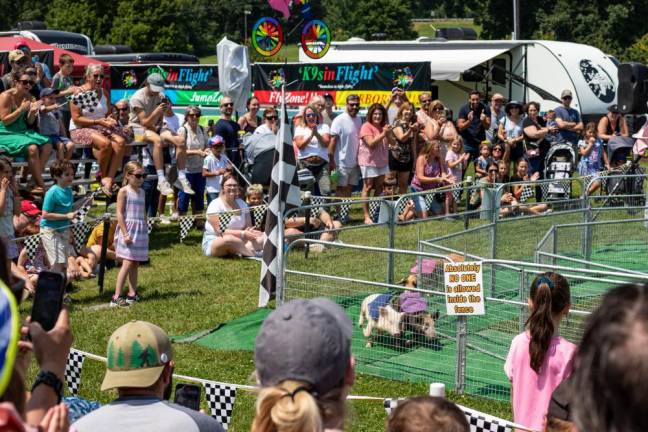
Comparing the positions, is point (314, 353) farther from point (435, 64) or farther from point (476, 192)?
point (435, 64)

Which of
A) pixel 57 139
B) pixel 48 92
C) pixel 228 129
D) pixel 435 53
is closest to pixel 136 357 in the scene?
pixel 48 92

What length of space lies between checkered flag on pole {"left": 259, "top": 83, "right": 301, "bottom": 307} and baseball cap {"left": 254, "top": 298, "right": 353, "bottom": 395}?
23.4 feet

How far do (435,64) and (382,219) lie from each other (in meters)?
17.6

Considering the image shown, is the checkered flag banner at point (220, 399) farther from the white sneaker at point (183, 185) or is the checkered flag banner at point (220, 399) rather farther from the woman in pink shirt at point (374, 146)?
the woman in pink shirt at point (374, 146)

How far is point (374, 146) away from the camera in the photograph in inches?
657

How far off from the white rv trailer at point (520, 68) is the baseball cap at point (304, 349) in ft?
79.6

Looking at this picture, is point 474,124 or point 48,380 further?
point 474,124

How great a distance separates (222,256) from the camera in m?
14.1

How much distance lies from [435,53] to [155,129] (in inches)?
581

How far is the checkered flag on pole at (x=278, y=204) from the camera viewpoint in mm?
10812

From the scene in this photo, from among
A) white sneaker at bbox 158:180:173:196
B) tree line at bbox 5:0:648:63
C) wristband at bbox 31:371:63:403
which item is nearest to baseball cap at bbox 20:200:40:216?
white sneaker at bbox 158:180:173:196

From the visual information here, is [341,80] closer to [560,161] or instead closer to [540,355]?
[560,161]

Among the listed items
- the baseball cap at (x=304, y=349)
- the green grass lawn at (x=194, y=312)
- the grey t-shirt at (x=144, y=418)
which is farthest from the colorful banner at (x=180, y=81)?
the baseball cap at (x=304, y=349)

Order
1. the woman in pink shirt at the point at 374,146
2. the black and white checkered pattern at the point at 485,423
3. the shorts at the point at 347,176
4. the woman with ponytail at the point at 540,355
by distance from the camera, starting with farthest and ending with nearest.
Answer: the shorts at the point at 347,176 → the woman in pink shirt at the point at 374,146 → the woman with ponytail at the point at 540,355 → the black and white checkered pattern at the point at 485,423
